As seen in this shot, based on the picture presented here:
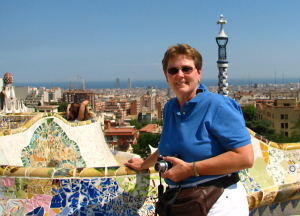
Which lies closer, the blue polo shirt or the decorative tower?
the blue polo shirt

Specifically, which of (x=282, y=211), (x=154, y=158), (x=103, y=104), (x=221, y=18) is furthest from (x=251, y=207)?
(x=103, y=104)

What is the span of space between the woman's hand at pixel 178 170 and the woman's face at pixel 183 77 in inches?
12.4

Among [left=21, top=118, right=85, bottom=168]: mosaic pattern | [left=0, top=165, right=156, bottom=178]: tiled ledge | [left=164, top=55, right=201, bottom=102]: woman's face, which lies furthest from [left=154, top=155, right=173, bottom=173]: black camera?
[left=21, top=118, right=85, bottom=168]: mosaic pattern

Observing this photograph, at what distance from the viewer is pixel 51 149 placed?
17.5 ft

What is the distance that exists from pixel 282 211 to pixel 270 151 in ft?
1.69

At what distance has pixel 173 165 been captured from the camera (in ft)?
6.21

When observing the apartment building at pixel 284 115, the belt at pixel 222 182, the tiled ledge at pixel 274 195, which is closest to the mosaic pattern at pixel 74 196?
the belt at pixel 222 182

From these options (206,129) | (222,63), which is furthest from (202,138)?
(222,63)

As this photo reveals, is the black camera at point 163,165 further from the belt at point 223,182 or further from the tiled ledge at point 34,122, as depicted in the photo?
the tiled ledge at point 34,122

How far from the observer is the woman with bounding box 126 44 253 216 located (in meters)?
1.80

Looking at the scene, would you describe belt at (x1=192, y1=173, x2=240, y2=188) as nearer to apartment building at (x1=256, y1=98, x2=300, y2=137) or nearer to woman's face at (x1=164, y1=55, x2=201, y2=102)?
woman's face at (x1=164, y1=55, x2=201, y2=102)

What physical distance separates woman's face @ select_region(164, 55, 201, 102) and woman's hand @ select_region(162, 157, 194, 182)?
0.32m

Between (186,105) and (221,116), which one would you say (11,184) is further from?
(221,116)

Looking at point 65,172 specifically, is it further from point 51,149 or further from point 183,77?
point 51,149
